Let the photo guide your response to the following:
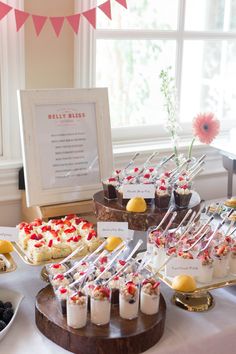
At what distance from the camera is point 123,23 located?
2.10 m

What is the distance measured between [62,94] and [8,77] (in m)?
0.21

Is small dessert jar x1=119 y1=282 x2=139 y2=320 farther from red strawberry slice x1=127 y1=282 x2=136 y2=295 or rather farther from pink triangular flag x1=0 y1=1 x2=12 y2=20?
pink triangular flag x1=0 y1=1 x2=12 y2=20

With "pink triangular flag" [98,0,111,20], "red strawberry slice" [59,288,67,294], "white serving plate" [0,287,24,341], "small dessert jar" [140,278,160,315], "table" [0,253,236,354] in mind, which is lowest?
"table" [0,253,236,354]

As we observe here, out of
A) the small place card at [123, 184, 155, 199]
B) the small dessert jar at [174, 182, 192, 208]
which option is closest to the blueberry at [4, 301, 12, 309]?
the small place card at [123, 184, 155, 199]

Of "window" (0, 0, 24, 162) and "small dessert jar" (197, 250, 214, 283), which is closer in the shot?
"small dessert jar" (197, 250, 214, 283)

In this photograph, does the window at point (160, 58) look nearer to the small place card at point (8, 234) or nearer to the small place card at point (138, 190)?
the small place card at point (138, 190)

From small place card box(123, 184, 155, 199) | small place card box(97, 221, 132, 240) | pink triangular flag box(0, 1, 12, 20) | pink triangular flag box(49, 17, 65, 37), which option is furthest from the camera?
pink triangular flag box(49, 17, 65, 37)

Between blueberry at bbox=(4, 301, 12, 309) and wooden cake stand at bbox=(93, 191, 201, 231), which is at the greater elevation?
wooden cake stand at bbox=(93, 191, 201, 231)

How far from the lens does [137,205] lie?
1.51m

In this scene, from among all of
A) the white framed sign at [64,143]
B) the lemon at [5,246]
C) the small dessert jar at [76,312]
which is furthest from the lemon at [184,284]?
the white framed sign at [64,143]

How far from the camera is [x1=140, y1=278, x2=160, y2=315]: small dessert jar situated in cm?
117

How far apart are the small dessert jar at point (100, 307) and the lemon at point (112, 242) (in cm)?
28

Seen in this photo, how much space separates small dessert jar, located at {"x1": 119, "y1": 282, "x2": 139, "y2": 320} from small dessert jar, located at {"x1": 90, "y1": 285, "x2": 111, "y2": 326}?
3 cm

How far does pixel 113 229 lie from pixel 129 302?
0.98 ft
